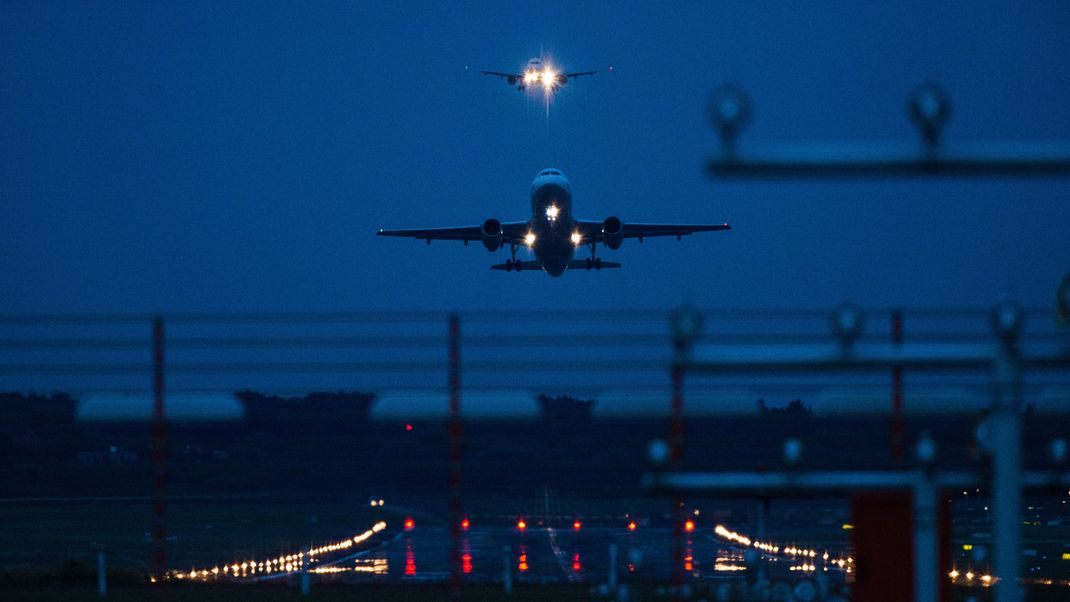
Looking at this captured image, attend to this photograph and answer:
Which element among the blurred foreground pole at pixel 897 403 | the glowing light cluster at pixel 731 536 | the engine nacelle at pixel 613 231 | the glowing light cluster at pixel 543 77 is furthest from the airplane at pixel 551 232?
the blurred foreground pole at pixel 897 403

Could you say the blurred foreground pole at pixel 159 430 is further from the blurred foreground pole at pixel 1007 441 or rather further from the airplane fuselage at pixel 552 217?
the airplane fuselage at pixel 552 217

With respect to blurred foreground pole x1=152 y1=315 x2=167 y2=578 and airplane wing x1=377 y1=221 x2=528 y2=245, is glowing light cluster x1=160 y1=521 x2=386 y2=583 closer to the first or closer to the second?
blurred foreground pole x1=152 y1=315 x2=167 y2=578

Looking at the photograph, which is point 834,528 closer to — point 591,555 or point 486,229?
point 591,555

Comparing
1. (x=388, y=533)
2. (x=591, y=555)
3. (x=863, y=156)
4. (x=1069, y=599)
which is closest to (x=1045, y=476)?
(x=863, y=156)

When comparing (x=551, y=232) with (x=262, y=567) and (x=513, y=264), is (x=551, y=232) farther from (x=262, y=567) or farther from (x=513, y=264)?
(x=262, y=567)

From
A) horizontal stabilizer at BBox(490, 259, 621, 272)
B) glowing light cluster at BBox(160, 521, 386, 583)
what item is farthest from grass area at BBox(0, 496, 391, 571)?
horizontal stabilizer at BBox(490, 259, 621, 272)

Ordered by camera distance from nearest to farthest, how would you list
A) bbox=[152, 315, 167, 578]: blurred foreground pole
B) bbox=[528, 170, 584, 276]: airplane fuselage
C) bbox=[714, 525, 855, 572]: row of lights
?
1. bbox=[152, 315, 167, 578]: blurred foreground pole
2. bbox=[714, 525, 855, 572]: row of lights
3. bbox=[528, 170, 584, 276]: airplane fuselage
